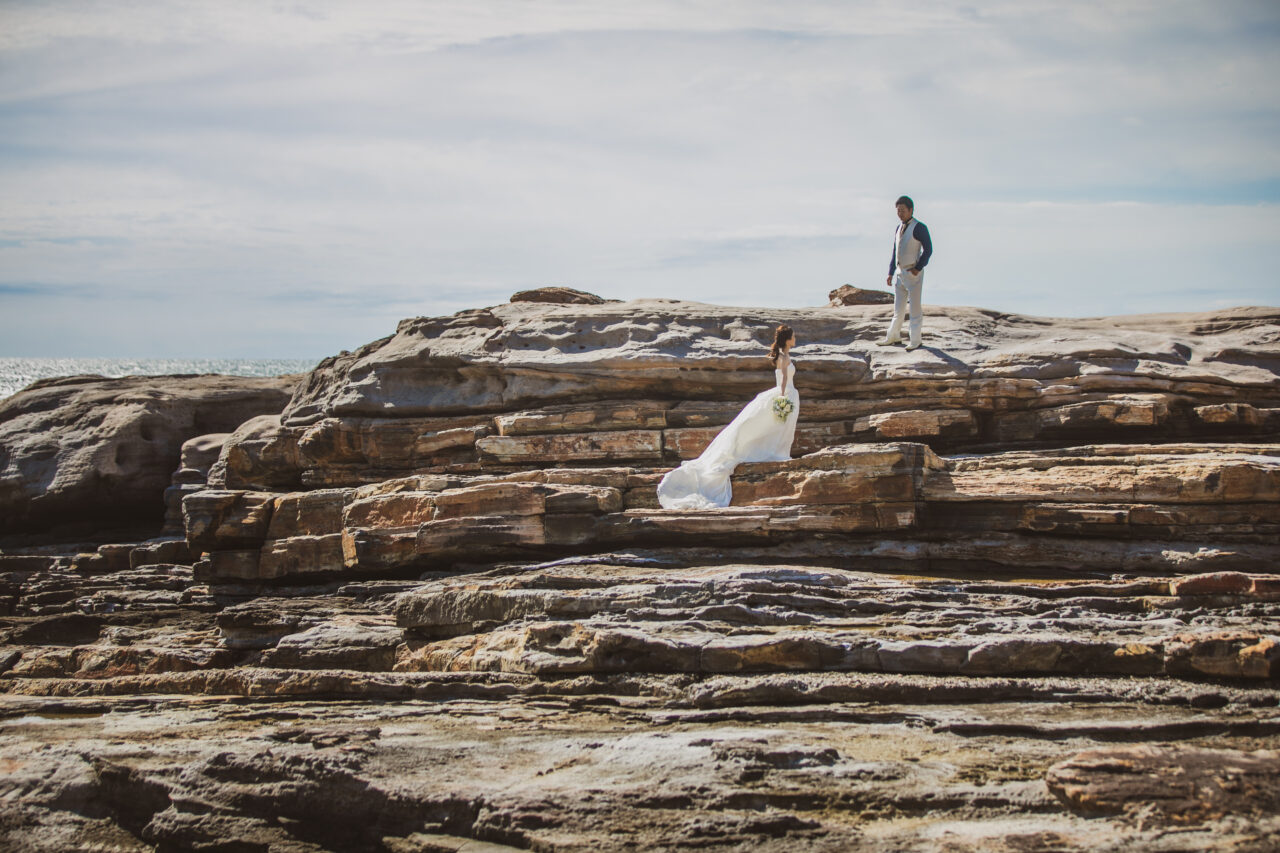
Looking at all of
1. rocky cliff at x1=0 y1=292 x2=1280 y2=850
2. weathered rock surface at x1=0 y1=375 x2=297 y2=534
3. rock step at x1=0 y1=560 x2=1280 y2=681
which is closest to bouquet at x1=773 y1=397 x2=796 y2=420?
rocky cliff at x1=0 y1=292 x2=1280 y2=850

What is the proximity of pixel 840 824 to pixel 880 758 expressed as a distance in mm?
915

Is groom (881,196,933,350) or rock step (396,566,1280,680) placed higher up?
groom (881,196,933,350)

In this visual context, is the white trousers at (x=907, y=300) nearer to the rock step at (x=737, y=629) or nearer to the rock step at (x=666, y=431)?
the rock step at (x=666, y=431)

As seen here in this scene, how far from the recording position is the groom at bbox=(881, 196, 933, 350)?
16.0 m

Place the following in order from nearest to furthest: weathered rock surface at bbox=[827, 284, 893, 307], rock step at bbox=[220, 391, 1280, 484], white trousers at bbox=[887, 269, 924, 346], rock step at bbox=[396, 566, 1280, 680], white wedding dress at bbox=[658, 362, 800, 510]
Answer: rock step at bbox=[396, 566, 1280, 680]
white wedding dress at bbox=[658, 362, 800, 510]
rock step at bbox=[220, 391, 1280, 484]
white trousers at bbox=[887, 269, 924, 346]
weathered rock surface at bbox=[827, 284, 893, 307]

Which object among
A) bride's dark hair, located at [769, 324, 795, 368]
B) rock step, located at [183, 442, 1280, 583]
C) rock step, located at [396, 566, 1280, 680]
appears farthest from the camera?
bride's dark hair, located at [769, 324, 795, 368]

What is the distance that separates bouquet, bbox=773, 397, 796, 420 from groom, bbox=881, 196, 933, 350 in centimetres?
315

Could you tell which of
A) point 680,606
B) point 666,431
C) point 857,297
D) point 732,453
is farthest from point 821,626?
point 857,297

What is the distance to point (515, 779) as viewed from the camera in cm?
798

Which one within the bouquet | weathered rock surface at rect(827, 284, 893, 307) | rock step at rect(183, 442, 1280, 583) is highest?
weathered rock surface at rect(827, 284, 893, 307)

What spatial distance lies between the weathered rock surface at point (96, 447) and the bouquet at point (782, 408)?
535 inches

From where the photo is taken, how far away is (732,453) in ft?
47.2

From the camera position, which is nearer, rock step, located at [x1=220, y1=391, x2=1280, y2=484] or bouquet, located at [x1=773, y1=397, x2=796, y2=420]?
bouquet, located at [x1=773, y1=397, x2=796, y2=420]

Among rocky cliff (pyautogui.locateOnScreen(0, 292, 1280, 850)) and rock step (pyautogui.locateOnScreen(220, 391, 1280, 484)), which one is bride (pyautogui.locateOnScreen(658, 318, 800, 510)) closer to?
rocky cliff (pyautogui.locateOnScreen(0, 292, 1280, 850))
